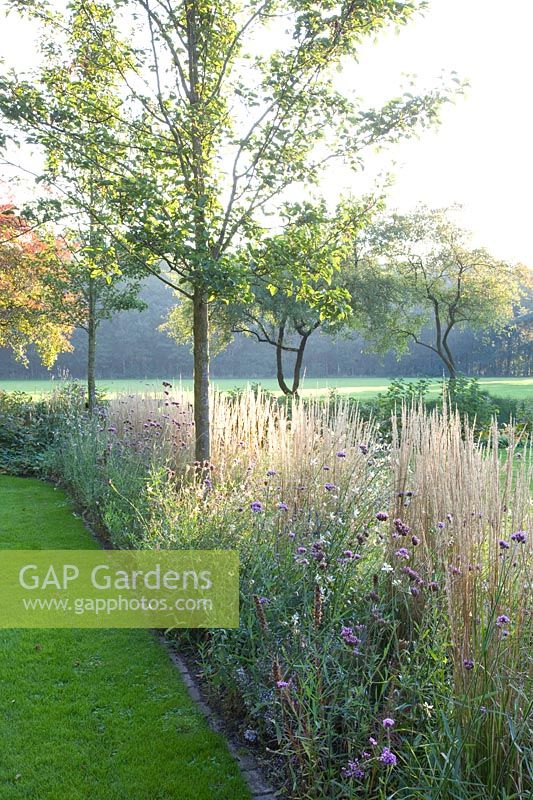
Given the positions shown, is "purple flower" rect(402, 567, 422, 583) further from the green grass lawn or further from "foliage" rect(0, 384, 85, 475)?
"foliage" rect(0, 384, 85, 475)

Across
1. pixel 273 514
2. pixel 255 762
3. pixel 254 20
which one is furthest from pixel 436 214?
pixel 255 762

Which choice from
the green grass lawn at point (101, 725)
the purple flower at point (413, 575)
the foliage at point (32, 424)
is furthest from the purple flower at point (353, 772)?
the foliage at point (32, 424)

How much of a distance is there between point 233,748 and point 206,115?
4.04 m

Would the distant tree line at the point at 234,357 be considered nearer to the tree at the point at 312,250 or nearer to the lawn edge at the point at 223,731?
the tree at the point at 312,250

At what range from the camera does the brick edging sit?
8.04 feet

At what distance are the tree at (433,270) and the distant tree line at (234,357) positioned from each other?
22104mm

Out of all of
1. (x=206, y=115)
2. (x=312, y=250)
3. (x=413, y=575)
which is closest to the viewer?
(x=413, y=575)

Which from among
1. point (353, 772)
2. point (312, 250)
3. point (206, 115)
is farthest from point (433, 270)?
point (353, 772)

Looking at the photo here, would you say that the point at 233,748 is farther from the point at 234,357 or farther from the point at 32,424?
the point at 234,357

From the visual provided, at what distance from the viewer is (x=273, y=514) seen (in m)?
4.04

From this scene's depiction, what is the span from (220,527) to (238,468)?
1.82 m

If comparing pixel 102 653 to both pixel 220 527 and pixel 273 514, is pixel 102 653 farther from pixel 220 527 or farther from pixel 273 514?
pixel 273 514

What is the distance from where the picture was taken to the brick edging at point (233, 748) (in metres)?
2.45

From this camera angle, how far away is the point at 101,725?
2.96m
